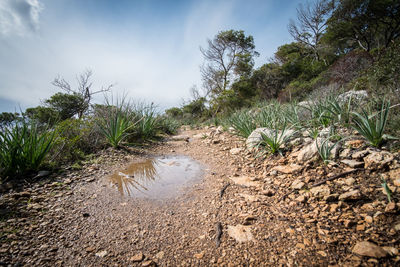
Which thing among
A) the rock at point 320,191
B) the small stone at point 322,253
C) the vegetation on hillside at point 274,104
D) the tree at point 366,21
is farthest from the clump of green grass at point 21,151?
the tree at point 366,21

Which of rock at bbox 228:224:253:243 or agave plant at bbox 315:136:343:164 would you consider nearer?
rock at bbox 228:224:253:243

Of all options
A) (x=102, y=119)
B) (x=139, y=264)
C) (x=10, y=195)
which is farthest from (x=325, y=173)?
(x=102, y=119)

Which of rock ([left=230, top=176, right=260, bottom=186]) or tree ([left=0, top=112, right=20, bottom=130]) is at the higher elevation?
tree ([left=0, top=112, right=20, bottom=130])

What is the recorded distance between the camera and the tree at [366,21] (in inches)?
424

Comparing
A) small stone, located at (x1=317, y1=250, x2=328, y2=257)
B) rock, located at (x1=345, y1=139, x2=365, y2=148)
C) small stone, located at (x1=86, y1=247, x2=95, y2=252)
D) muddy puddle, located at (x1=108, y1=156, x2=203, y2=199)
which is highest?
rock, located at (x1=345, y1=139, x2=365, y2=148)

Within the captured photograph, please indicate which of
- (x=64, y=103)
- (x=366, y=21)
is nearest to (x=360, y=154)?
(x=64, y=103)

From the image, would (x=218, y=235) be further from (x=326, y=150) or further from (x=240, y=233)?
(x=326, y=150)

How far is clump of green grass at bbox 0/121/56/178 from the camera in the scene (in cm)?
176

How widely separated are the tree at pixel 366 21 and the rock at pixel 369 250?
16.8 meters

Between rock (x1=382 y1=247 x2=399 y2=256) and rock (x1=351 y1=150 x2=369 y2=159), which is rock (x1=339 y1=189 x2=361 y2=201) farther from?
rock (x1=351 y1=150 x2=369 y2=159)

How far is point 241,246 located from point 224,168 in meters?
1.40

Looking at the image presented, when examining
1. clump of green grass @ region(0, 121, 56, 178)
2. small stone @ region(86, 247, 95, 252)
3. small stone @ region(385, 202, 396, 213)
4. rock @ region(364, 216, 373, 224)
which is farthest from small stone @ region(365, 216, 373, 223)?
clump of green grass @ region(0, 121, 56, 178)

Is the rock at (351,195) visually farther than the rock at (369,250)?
Yes

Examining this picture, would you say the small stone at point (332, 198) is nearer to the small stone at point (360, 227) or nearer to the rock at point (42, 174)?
the small stone at point (360, 227)
